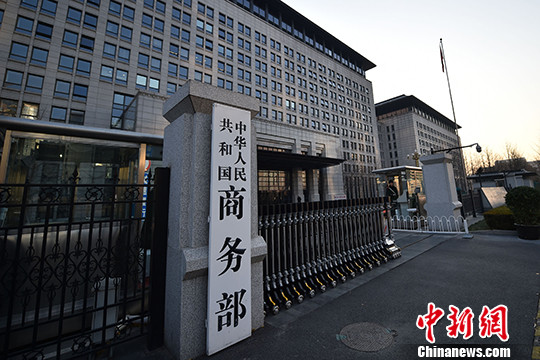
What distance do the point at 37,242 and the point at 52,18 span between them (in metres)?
31.5

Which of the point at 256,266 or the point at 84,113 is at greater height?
the point at 84,113

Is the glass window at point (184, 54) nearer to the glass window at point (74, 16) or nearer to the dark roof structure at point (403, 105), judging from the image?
the glass window at point (74, 16)

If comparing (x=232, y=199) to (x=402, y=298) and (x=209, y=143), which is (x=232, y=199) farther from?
(x=402, y=298)

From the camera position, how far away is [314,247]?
184 inches

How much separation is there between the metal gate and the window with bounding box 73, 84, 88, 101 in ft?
76.4

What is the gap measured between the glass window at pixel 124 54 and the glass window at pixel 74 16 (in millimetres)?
4353

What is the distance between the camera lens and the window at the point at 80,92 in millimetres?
23328

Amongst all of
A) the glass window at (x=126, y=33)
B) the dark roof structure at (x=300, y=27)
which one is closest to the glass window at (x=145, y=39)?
the glass window at (x=126, y=33)

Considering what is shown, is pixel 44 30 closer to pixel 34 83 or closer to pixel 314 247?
pixel 34 83

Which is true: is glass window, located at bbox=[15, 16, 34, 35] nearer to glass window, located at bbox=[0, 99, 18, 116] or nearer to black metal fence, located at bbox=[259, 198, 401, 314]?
glass window, located at bbox=[0, 99, 18, 116]

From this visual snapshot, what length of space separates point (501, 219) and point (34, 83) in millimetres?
37323

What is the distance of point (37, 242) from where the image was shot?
455 centimetres

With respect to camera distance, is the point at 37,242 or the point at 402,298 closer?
the point at 402,298

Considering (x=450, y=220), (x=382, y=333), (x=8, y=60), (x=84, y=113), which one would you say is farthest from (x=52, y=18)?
(x=450, y=220)
